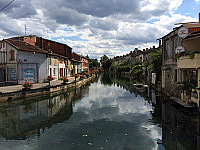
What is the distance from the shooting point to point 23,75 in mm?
25781

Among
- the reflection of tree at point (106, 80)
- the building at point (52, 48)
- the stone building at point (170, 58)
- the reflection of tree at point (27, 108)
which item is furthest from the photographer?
the reflection of tree at point (106, 80)

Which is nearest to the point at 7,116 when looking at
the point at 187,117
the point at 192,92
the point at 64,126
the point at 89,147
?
the point at 64,126

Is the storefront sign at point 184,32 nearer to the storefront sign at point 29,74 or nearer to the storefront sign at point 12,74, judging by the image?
the storefront sign at point 29,74

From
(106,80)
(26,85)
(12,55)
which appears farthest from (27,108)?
(106,80)

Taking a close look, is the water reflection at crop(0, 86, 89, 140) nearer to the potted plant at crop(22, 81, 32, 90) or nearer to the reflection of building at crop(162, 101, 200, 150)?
the potted plant at crop(22, 81, 32, 90)

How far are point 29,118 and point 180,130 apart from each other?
1181 cm

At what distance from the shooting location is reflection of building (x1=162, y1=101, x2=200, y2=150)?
8406mm

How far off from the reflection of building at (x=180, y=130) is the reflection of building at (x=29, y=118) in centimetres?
798

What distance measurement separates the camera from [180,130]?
33.8 feet

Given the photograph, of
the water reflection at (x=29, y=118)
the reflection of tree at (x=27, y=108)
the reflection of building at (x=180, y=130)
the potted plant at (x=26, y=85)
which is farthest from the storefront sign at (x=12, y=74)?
the reflection of building at (x=180, y=130)

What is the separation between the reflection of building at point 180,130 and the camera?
8.41 m

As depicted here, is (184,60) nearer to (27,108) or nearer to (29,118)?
(29,118)

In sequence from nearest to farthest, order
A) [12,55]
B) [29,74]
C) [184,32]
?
[184,32] < [12,55] < [29,74]

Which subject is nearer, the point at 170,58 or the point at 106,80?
the point at 170,58
